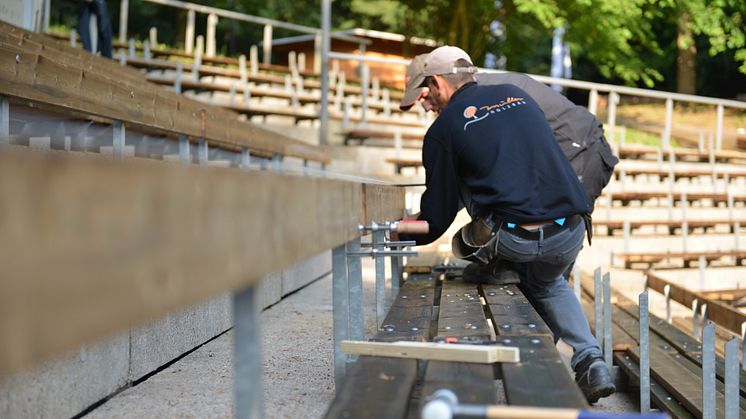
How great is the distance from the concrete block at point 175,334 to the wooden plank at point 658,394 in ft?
6.60

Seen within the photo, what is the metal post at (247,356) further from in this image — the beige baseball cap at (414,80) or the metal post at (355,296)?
the beige baseball cap at (414,80)

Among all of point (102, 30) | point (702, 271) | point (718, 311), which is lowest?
point (702, 271)

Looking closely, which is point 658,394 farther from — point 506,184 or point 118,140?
point 118,140

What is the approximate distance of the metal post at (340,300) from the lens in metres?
2.36

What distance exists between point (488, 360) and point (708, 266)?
10336 millimetres

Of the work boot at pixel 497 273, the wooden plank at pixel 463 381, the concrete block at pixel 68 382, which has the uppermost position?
the wooden plank at pixel 463 381

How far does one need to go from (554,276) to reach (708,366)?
731 mm

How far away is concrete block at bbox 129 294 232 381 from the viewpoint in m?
2.88

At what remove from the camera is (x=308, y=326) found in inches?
164

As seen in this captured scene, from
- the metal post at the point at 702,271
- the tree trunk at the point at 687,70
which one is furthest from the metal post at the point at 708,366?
the tree trunk at the point at 687,70

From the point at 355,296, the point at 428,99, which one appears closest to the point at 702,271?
the point at 428,99

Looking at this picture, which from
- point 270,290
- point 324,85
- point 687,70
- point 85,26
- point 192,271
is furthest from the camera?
point 687,70

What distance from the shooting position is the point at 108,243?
0.86 m

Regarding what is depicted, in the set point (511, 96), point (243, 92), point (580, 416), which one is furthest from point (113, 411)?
point (243, 92)
